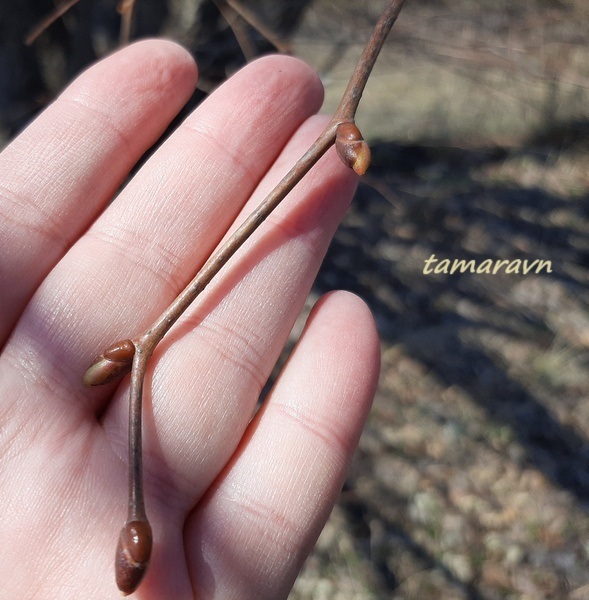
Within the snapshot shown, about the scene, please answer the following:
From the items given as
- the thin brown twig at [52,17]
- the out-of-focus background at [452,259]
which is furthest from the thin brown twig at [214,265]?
the out-of-focus background at [452,259]

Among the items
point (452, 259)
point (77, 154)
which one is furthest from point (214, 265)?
point (452, 259)

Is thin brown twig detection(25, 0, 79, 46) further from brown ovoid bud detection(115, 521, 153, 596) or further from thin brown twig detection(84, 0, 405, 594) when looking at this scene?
brown ovoid bud detection(115, 521, 153, 596)

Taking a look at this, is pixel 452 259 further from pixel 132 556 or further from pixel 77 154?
pixel 132 556

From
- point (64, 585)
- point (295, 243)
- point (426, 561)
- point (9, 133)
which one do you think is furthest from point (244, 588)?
point (9, 133)

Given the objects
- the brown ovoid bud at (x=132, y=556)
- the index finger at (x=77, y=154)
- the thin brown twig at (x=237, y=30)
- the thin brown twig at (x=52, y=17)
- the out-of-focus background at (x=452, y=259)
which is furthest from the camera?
the out-of-focus background at (x=452, y=259)

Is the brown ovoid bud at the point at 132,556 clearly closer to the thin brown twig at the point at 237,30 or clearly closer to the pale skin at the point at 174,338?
the pale skin at the point at 174,338

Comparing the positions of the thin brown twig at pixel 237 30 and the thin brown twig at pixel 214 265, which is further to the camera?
the thin brown twig at pixel 237 30

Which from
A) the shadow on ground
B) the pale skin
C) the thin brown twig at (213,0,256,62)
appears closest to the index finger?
the pale skin
